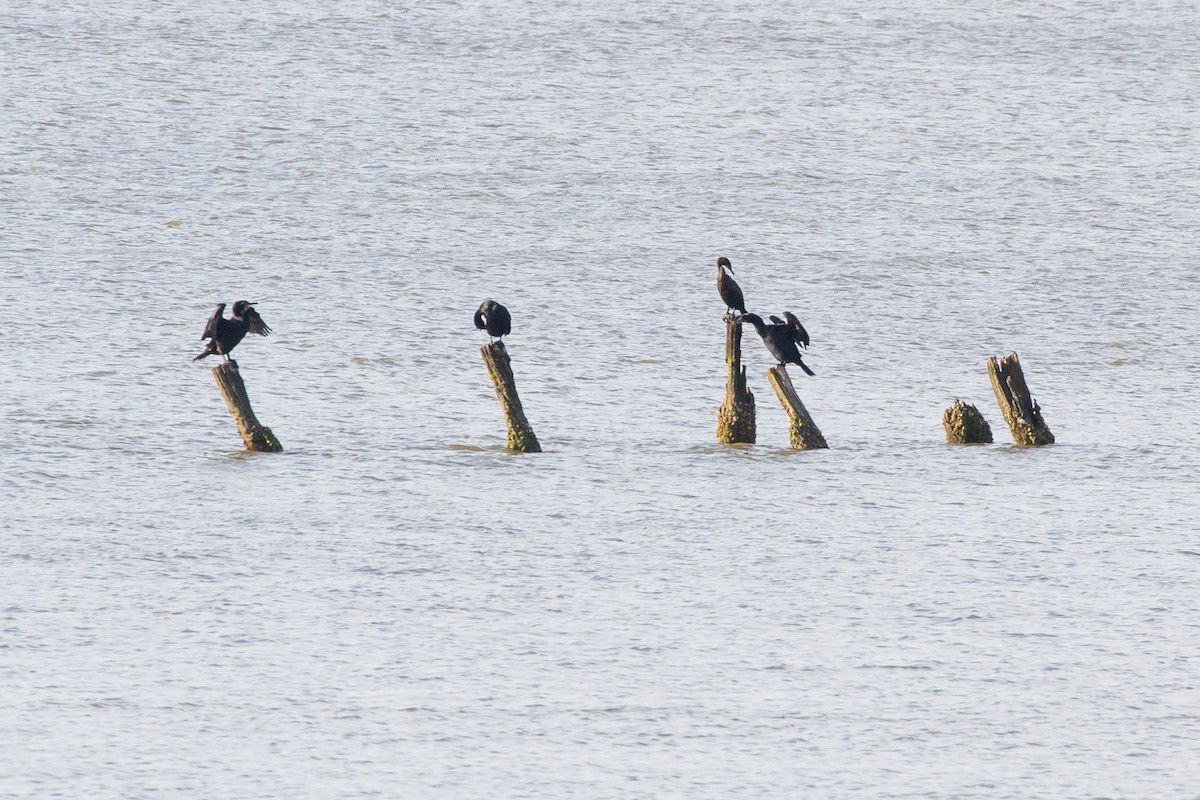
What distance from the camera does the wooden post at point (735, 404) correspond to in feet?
40.9

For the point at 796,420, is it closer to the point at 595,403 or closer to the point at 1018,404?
the point at 1018,404

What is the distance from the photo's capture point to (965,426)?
12.7 meters

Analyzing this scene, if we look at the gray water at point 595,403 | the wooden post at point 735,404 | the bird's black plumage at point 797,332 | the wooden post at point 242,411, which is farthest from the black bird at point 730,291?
the wooden post at point 242,411

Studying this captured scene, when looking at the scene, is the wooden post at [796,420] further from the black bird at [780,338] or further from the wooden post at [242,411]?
the wooden post at [242,411]

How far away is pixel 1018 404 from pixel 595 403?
10.6ft

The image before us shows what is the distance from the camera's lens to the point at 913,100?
80.0ft

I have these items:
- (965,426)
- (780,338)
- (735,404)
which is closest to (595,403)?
(735,404)

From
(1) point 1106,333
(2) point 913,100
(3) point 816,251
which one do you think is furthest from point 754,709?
(2) point 913,100

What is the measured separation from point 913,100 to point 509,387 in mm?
13725

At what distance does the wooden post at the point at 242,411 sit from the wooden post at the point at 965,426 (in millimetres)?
4733

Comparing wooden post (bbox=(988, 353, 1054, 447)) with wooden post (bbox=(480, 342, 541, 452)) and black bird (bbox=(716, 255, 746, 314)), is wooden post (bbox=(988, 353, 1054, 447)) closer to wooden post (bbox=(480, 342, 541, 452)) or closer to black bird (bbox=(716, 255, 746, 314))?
black bird (bbox=(716, 255, 746, 314))

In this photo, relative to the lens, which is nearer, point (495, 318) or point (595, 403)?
point (495, 318)

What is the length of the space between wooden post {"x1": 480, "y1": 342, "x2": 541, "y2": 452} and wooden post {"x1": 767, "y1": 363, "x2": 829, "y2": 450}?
5.77 feet

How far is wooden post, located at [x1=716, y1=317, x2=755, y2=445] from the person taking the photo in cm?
1246
